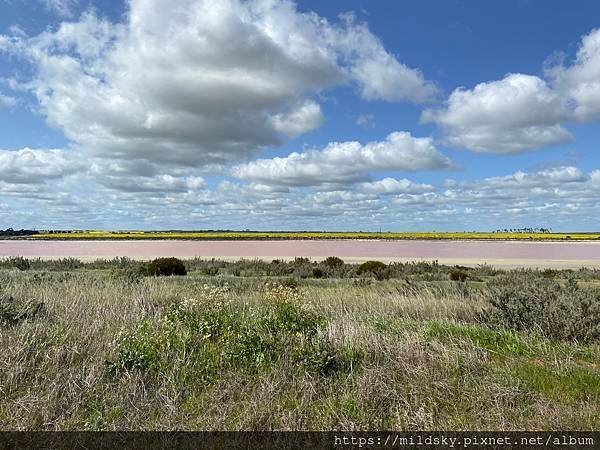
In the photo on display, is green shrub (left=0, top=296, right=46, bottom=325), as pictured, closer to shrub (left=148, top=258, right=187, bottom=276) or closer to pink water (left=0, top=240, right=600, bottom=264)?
shrub (left=148, top=258, right=187, bottom=276)

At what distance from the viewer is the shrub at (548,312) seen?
29.8 feet

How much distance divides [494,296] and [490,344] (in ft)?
12.7

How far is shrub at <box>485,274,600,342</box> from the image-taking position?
908 centimetres

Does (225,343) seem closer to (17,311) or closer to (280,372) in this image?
(280,372)

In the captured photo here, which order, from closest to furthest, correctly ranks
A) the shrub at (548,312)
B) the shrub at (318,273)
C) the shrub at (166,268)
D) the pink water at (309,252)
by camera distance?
1. the shrub at (548,312)
2. the shrub at (166,268)
3. the shrub at (318,273)
4. the pink water at (309,252)

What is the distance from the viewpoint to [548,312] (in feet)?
31.3

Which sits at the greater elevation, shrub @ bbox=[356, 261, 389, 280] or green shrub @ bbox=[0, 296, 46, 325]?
green shrub @ bbox=[0, 296, 46, 325]

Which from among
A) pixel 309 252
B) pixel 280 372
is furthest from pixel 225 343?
pixel 309 252

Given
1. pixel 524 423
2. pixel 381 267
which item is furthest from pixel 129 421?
pixel 381 267

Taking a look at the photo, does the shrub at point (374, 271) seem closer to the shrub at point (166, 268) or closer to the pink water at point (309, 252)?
the shrub at point (166, 268)

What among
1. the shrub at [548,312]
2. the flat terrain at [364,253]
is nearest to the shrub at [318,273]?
the flat terrain at [364,253]

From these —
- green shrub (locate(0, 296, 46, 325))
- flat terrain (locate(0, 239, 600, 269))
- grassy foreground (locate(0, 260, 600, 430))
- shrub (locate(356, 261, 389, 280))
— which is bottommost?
flat terrain (locate(0, 239, 600, 269))

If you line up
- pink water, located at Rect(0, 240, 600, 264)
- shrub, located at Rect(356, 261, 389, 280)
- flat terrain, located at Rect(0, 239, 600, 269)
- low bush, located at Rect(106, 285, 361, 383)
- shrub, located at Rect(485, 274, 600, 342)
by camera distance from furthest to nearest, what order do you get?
pink water, located at Rect(0, 240, 600, 264), flat terrain, located at Rect(0, 239, 600, 269), shrub, located at Rect(356, 261, 389, 280), shrub, located at Rect(485, 274, 600, 342), low bush, located at Rect(106, 285, 361, 383)

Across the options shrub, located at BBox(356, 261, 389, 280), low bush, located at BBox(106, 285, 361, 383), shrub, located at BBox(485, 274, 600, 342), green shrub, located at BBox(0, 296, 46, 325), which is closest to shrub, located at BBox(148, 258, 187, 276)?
shrub, located at BBox(356, 261, 389, 280)
